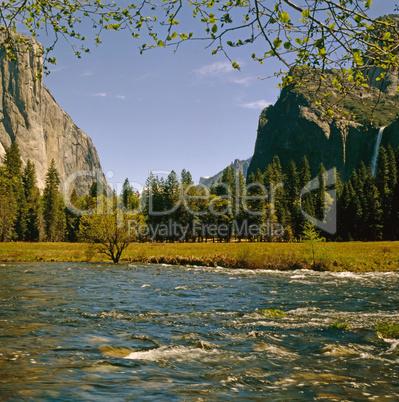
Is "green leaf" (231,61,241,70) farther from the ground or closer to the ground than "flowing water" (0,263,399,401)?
farther from the ground

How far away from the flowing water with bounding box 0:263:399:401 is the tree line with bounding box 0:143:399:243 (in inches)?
2641

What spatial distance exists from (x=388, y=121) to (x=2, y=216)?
198m

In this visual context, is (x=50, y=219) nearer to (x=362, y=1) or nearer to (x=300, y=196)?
(x=300, y=196)

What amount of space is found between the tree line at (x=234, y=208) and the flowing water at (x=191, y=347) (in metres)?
67.1

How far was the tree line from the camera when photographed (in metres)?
88.6

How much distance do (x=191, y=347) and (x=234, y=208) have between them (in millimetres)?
91006

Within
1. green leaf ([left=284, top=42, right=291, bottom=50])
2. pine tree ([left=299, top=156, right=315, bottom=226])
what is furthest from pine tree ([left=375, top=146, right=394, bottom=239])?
green leaf ([left=284, top=42, right=291, bottom=50])

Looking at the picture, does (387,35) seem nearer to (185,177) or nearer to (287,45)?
(287,45)

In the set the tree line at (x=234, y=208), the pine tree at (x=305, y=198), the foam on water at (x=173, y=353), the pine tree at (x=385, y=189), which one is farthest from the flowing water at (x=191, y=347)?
the pine tree at (x=305, y=198)

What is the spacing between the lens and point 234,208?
9975 centimetres

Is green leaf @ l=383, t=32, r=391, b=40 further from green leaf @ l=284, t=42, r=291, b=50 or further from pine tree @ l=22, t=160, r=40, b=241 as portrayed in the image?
pine tree @ l=22, t=160, r=40, b=241

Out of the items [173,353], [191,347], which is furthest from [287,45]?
[191,347]

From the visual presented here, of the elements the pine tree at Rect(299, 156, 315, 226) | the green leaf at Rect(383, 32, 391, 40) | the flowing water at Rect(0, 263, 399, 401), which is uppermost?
the pine tree at Rect(299, 156, 315, 226)

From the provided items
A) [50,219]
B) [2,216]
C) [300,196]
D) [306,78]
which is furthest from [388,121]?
[306,78]
